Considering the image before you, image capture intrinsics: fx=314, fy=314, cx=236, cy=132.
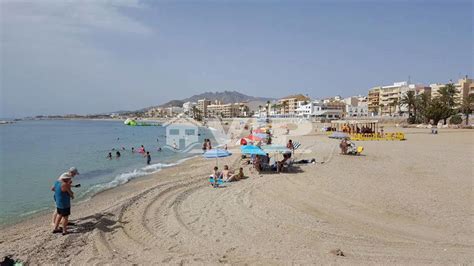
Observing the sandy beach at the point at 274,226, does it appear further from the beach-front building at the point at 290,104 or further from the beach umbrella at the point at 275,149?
the beach-front building at the point at 290,104

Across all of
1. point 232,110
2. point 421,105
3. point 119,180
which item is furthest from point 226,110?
point 119,180

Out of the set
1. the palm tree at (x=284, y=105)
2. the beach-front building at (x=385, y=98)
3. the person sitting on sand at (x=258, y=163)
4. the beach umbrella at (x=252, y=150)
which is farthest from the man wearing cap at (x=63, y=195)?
the palm tree at (x=284, y=105)

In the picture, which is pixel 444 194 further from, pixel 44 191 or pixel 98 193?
pixel 44 191

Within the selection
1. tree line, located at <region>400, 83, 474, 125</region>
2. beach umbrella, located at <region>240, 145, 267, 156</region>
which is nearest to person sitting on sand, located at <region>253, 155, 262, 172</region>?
beach umbrella, located at <region>240, 145, 267, 156</region>

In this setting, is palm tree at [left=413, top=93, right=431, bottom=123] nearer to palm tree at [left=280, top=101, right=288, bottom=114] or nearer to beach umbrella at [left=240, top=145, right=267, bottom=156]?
beach umbrella at [left=240, top=145, right=267, bottom=156]

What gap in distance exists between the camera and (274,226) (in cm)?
722

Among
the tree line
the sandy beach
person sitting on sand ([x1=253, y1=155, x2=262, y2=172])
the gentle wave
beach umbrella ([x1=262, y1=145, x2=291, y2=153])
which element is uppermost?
the tree line

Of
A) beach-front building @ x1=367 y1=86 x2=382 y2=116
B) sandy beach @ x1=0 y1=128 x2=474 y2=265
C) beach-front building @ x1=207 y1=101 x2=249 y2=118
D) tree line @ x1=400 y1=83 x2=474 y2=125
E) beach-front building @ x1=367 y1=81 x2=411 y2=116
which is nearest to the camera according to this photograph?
sandy beach @ x1=0 y1=128 x2=474 y2=265

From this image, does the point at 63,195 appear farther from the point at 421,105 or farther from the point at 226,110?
the point at 226,110

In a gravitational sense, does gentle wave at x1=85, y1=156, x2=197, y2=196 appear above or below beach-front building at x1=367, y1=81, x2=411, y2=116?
below

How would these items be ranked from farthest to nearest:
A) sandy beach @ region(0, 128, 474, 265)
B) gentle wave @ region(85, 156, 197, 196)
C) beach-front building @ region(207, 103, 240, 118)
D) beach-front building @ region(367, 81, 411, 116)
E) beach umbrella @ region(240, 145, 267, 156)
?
beach-front building @ region(207, 103, 240, 118), beach-front building @ region(367, 81, 411, 116), gentle wave @ region(85, 156, 197, 196), beach umbrella @ region(240, 145, 267, 156), sandy beach @ region(0, 128, 474, 265)

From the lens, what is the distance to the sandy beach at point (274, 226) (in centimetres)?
584

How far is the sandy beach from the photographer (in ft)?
19.2

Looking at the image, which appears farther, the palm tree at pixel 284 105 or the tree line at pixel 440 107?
the palm tree at pixel 284 105
